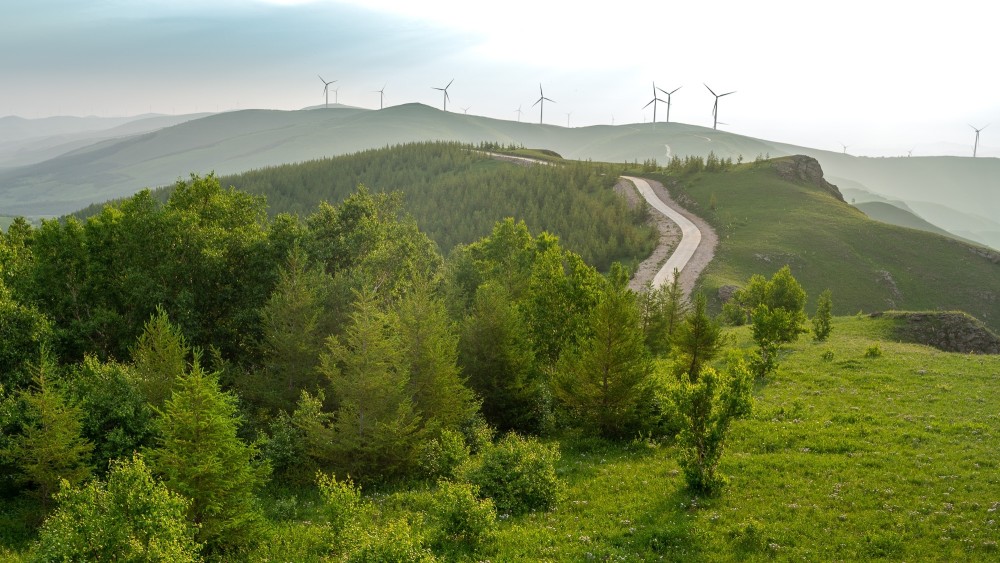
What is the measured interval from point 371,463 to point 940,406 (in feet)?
93.4

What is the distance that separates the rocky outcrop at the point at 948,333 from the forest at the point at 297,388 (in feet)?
47.2

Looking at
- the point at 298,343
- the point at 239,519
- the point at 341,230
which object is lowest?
the point at 239,519

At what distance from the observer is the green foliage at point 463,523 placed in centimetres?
1853

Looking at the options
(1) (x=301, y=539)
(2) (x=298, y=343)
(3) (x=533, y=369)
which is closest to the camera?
(1) (x=301, y=539)

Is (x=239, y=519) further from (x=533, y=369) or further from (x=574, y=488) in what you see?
(x=533, y=369)

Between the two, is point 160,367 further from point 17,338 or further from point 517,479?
point 517,479

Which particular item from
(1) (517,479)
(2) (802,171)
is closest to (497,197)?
(2) (802,171)

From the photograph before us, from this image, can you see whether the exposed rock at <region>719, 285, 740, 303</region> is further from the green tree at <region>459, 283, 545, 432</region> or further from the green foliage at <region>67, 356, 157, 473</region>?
the green foliage at <region>67, 356, 157, 473</region>

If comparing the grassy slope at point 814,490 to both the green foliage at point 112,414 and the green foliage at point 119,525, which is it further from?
the green foliage at point 112,414

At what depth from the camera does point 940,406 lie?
1147 inches

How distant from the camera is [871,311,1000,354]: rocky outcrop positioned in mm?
52812

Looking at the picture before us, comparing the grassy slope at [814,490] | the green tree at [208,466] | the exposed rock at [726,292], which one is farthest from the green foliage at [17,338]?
the exposed rock at [726,292]

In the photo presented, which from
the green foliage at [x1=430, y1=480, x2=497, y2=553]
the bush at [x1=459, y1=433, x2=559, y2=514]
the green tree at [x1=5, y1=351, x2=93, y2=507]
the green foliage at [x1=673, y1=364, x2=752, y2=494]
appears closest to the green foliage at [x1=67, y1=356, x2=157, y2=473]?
the green tree at [x1=5, y1=351, x2=93, y2=507]

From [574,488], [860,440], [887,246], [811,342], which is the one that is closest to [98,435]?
[574,488]
